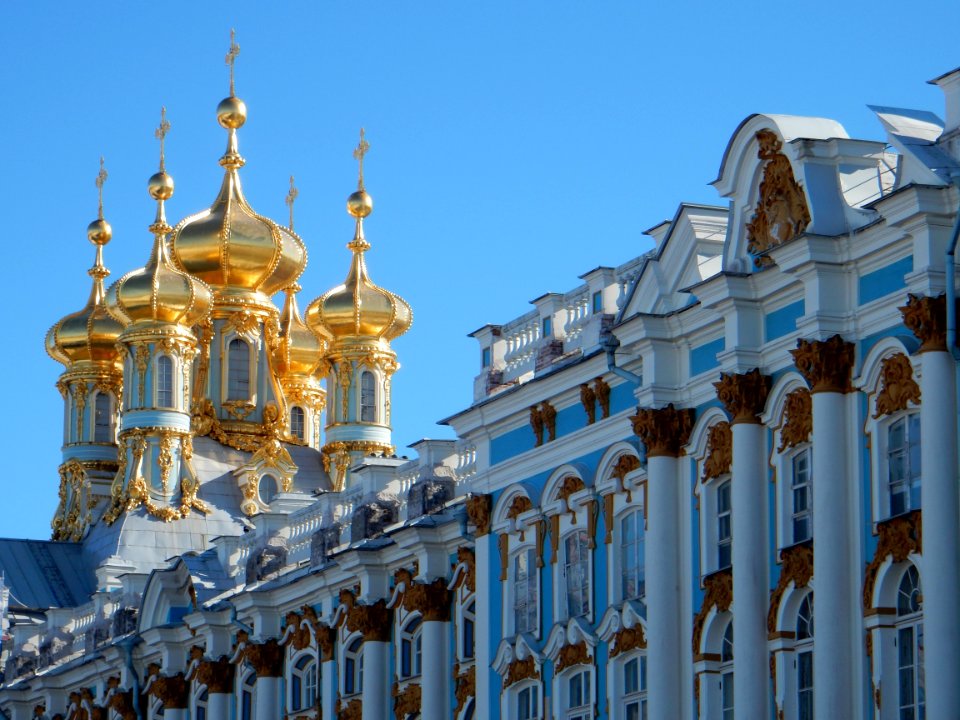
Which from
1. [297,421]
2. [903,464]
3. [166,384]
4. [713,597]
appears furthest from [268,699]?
[297,421]

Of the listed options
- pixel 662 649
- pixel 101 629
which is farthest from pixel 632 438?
pixel 101 629

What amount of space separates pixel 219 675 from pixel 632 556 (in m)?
15.7

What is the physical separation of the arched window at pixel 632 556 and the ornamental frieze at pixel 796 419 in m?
3.99

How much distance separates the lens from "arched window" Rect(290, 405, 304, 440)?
71250 mm

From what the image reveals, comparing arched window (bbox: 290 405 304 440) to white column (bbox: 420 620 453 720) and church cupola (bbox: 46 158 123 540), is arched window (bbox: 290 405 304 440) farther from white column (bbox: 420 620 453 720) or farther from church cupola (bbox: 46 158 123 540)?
white column (bbox: 420 620 453 720)

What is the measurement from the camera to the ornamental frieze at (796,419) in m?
31.3

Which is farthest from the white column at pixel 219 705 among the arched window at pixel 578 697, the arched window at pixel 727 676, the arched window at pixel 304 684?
the arched window at pixel 727 676

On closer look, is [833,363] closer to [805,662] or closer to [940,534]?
[940,534]

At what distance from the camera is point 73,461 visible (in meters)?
70.6

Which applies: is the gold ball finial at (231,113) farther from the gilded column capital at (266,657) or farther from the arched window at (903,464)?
the arched window at (903,464)

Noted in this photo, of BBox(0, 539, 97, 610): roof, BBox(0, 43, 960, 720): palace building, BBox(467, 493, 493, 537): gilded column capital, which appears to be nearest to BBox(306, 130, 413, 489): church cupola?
BBox(0, 539, 97, 610): roof

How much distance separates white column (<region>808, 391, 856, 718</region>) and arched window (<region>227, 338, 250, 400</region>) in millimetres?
38230

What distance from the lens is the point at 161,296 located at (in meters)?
64.8

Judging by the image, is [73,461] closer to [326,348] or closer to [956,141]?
[326,348]
